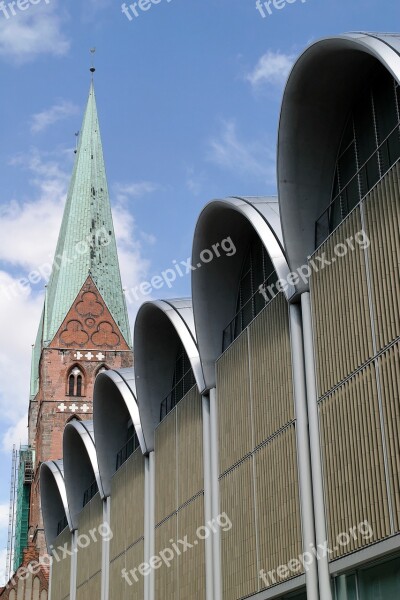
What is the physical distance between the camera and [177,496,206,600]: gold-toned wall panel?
25.0 m

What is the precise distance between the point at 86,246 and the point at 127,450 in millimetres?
42832

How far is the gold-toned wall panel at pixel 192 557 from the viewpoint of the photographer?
2502 centimetres

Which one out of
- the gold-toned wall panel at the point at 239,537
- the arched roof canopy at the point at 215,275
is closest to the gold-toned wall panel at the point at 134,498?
the arched roof canopy at the point at 215,275

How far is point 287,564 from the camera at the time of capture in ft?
64.4

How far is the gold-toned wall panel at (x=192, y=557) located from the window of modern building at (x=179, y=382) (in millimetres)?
3878

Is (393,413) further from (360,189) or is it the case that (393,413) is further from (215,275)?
(215,275)

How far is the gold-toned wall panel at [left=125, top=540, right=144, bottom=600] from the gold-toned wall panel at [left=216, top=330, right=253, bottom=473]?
773cm

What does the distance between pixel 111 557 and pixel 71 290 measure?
43.7 metres

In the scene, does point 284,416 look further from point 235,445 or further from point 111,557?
point 111,557

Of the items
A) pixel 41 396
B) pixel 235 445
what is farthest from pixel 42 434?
pixel 235 445

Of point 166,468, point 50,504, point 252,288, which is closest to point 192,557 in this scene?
point 166,468

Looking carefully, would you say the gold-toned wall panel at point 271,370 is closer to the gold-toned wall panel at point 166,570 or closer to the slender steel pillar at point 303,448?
the slender steel pillar at point 303,448

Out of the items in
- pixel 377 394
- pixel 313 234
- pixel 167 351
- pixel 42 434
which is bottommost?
pixel 377 394

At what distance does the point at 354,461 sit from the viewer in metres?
17.1
